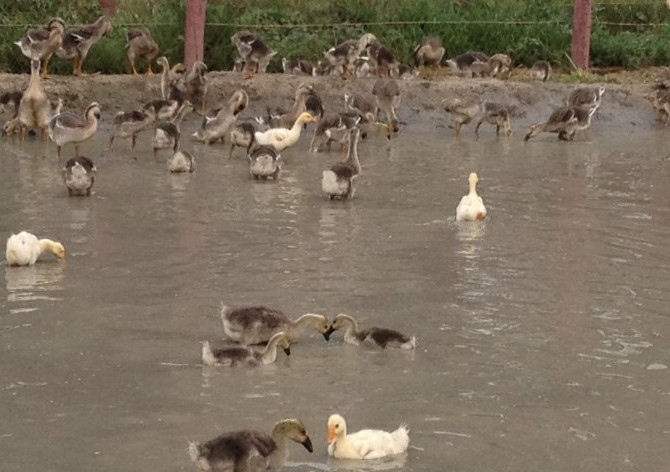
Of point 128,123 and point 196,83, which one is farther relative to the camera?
point 196,83

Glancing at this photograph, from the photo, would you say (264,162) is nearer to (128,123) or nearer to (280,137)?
(280,137)

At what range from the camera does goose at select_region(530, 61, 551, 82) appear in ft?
76.3

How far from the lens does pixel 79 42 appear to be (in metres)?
21.6

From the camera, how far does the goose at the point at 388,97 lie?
69.8ft

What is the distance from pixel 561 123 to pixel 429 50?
3.60m

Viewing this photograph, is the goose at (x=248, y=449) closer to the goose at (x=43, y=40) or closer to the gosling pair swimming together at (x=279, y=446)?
the gosling pair swimming together at (x=279, y=446)

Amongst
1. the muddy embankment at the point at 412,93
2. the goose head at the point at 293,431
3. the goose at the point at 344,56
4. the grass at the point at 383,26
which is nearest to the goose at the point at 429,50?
the grass at the point at 383,26

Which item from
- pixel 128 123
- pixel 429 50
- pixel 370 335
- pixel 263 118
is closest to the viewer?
pixel 370 335

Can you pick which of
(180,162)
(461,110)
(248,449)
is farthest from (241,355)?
(461,110)

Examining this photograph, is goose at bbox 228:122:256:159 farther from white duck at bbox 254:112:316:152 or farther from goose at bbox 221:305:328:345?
goose at bbox 221:305:328:345

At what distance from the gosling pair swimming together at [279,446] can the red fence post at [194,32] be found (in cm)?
1519

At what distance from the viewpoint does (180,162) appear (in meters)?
17.6

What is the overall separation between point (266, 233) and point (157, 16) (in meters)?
11.0

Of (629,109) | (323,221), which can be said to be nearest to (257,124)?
(629,109)
